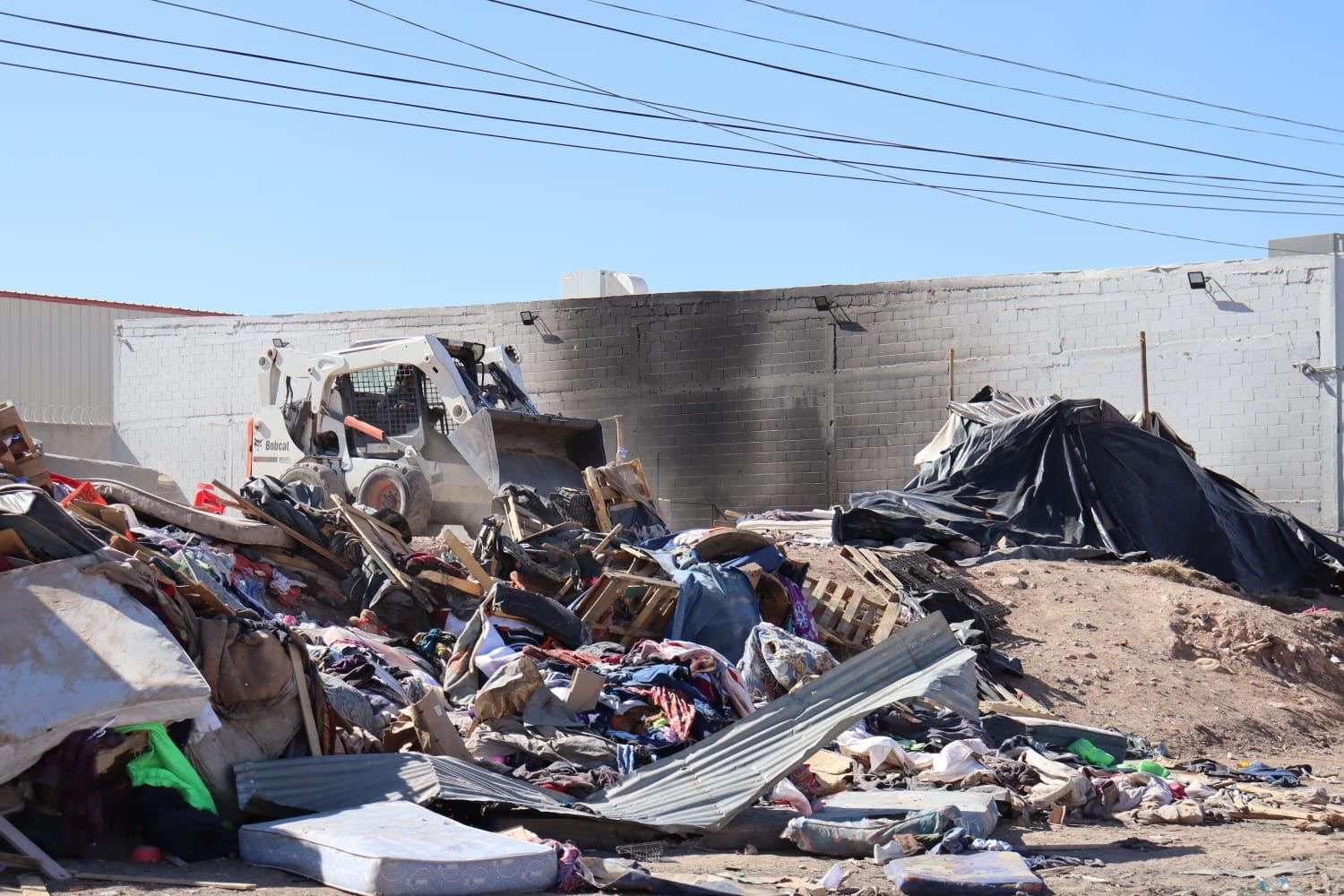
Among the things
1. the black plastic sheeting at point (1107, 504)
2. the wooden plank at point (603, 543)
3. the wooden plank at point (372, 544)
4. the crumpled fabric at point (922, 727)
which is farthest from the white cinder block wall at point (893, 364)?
the crumpled fabric at point (922, 727)

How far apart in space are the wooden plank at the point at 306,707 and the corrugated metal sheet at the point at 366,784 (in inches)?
6.0

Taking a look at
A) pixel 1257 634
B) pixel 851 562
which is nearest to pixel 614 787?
pixel 851 562

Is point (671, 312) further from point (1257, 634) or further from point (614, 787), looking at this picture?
point (614, 787)

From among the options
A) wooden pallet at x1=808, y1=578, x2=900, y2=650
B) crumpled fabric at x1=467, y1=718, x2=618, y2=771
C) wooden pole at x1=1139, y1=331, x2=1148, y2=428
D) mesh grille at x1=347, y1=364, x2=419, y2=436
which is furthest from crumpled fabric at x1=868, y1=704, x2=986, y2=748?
wooden pole at x1=1139, y1=331, x2=1148, y2=428

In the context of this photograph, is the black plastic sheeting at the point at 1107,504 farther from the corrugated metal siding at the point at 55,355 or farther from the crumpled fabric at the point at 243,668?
the corrugated metal siding at the point at 55,355

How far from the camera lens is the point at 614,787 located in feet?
22.1

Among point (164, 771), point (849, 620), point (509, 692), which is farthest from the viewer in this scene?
point (849, 620)

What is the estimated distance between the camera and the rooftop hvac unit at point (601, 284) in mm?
24656

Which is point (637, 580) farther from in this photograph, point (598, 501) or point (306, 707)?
point (306, 707)

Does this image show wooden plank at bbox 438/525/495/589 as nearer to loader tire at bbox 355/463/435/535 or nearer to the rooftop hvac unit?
loader tire at bbox 355/463/435/535

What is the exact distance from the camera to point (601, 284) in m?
24.8

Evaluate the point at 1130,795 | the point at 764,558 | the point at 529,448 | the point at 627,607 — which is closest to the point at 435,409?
the point at 529,448

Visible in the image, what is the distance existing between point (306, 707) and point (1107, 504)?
34.4ft

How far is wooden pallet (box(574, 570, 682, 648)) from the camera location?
1008cm
